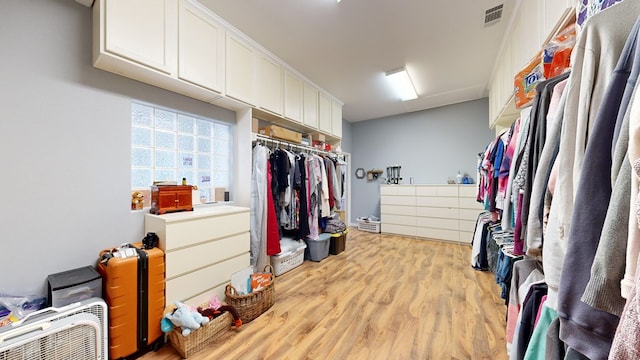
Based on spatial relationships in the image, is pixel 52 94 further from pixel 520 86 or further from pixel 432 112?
pixel 432 112

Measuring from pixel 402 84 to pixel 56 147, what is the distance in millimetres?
3835

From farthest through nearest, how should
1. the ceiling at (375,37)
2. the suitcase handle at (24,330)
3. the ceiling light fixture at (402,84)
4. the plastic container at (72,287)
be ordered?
the ceiling light fixture at (402,84) → the ceiling at (375,37) → the plastic container at (72,287) → the suitcase handle at (24,330)

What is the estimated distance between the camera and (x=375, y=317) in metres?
1.89

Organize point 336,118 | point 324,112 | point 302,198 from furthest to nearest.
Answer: point 336,118, point 324,112, point 302,198

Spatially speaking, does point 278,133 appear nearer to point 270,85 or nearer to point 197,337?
point 270,85

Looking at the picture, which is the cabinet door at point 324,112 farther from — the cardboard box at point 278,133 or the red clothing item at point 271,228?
the red clothing item at point 271,228

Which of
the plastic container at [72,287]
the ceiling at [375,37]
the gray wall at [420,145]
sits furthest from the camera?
the gray wall at [420,145]

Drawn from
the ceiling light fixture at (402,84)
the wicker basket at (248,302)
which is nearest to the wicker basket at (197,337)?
the wicker basket at (248,302)

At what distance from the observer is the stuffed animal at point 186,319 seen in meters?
1.49

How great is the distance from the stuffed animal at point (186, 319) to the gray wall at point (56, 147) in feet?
2.50

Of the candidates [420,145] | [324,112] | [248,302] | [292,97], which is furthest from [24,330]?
[420,145]

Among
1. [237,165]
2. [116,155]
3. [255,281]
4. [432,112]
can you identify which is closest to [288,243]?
[255,281]

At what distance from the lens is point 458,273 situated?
277 centimetres

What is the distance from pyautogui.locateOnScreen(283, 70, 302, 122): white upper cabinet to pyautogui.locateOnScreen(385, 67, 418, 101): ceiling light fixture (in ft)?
4.17
